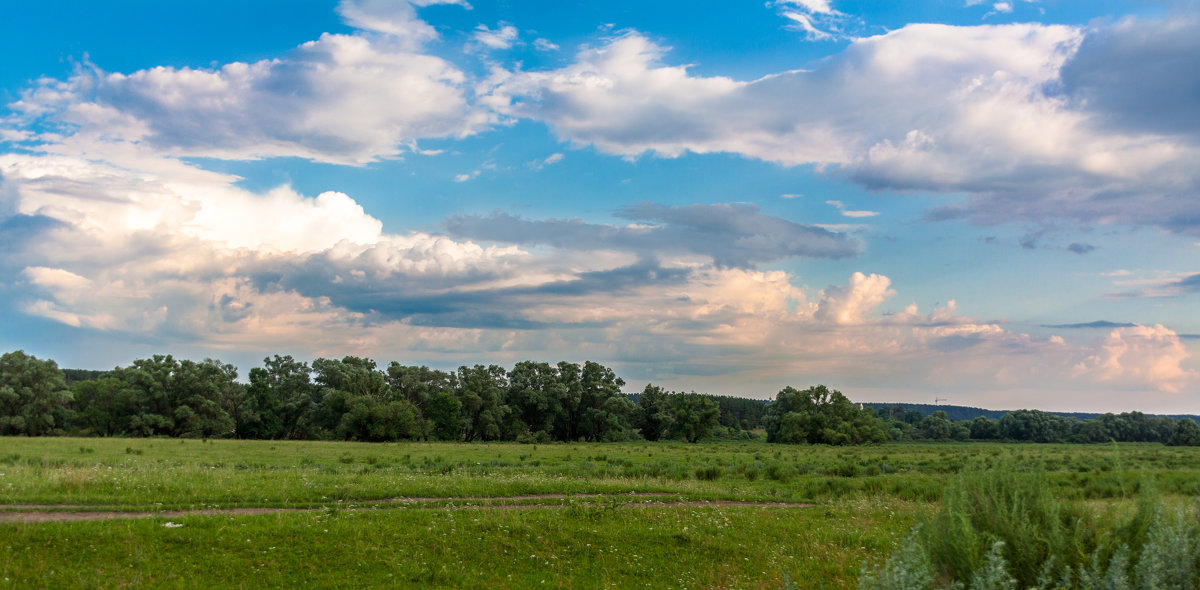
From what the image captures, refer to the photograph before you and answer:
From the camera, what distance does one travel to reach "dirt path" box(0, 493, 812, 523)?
15172mm

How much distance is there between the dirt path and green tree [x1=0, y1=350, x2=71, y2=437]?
7413 centimetres

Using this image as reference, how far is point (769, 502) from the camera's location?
84.3ft

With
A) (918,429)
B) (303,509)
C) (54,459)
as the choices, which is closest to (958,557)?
(303,509)

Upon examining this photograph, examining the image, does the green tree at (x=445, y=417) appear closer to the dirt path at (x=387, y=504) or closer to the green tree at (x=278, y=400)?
the green tree at (x=278, y=400)

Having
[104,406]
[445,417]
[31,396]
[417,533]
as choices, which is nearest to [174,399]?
[104,406]

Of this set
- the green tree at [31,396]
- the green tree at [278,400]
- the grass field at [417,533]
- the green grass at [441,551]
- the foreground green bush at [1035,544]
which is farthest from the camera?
the green tree at [278,400]

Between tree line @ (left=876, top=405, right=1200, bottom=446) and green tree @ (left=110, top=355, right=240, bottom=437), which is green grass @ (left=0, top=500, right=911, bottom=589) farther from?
tree line @ (left=876, top=405, right=1200, bottom=446)

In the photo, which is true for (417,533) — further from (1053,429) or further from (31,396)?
(1053,429)

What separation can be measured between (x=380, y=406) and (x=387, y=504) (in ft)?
207

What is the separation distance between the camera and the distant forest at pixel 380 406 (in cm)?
7594

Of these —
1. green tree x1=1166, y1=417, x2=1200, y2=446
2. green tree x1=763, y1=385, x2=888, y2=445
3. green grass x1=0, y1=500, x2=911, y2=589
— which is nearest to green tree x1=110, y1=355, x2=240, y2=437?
green grass x1=0, y1=500, x2=911, y2=589

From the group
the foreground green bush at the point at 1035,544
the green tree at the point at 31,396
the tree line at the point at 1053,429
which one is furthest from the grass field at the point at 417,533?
the tree line at the point at 1053,429

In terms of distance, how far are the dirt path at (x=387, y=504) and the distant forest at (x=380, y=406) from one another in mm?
60392

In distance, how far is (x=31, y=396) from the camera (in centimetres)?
7388
